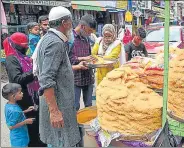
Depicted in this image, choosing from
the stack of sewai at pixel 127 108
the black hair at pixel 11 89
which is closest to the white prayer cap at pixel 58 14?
the stack of sewai at pixel 127 108

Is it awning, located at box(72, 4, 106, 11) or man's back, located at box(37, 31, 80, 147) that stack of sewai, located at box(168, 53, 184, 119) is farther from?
awning, located at box(72, 4, 106, 11)

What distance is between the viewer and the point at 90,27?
3902mm

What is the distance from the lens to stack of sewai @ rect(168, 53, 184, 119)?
6.94 feet

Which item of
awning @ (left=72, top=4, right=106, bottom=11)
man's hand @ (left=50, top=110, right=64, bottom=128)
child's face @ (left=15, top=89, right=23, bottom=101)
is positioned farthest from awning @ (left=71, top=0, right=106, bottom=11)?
man's hand @ (left=50, top=110, right=64, bottom=128)

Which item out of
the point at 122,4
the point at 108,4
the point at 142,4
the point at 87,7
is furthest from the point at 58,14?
the point at 142,4

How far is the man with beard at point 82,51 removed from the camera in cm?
388

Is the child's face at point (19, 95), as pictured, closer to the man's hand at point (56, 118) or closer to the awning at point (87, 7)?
the man's hand at point (56, 118)

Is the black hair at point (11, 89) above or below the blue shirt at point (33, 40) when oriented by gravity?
below

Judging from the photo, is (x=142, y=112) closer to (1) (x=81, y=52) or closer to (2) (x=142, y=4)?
(1) (x=81, y=52)

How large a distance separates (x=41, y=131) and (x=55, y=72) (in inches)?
23.5

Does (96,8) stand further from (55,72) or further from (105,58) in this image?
(55,72)

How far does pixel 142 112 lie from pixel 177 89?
29cm

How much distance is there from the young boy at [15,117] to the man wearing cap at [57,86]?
56 centimetres

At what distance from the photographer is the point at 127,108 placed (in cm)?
211
